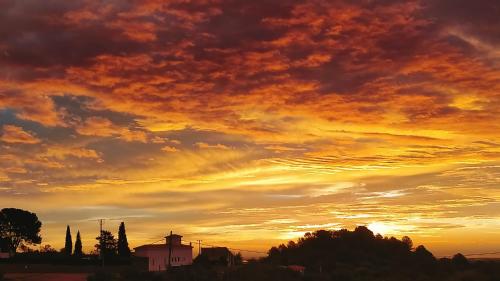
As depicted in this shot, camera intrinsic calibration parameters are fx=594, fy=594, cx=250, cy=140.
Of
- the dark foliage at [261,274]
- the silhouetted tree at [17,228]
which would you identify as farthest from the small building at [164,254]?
the silhouetted tree at [17,228]

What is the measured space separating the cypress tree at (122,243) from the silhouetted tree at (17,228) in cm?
2586

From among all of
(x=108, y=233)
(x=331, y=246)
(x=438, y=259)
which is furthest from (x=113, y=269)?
(x=438, y=259)

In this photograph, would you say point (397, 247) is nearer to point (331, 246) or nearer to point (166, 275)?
point (331, 246)

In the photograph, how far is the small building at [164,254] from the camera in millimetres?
95644

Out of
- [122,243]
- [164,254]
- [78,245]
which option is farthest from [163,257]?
[78,245]

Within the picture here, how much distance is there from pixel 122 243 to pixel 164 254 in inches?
351

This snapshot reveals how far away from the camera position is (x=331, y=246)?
126812 mm

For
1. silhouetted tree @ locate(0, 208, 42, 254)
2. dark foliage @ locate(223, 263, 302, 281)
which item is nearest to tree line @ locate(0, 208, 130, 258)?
silhouetted tree @ locate(0, 208, 42, 254)

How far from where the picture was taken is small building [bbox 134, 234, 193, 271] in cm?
9564

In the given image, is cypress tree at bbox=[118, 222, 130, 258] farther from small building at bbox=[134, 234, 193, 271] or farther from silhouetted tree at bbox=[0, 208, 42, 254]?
silhouetted tree at bbox=[0, 208, 42, 254]

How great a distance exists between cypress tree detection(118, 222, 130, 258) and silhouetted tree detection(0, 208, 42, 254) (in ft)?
84.8

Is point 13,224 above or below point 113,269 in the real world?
above

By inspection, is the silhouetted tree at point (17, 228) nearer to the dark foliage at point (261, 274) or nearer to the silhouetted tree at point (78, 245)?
the silhouetted tree at point (78, 245)

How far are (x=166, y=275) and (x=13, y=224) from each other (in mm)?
55658
